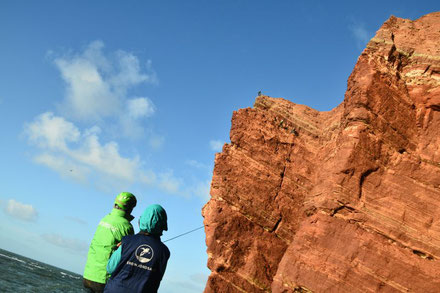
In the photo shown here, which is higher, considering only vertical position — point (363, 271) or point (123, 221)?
point (363, 271)

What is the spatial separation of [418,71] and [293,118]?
6.27 m

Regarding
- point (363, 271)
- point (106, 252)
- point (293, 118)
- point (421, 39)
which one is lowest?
point (106, 252)

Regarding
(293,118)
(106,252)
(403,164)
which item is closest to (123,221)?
(106,252)

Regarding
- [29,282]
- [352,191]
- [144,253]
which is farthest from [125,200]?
[29,282]

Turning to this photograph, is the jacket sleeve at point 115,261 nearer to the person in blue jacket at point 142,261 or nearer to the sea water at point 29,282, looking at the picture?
the person in blue jacket at point 142,261

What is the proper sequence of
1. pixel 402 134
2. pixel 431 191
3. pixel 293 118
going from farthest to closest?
pixel 293 118, pixel 402 134, pixel 431 191

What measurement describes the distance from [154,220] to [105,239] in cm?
119

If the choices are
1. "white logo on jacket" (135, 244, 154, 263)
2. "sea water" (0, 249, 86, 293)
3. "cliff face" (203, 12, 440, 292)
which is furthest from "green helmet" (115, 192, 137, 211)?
Answer: "sea water" (0, 249, 86, 293)

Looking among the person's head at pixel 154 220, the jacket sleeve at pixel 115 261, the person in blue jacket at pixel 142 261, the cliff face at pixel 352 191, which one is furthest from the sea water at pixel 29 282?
the person's head at pixel 154 220

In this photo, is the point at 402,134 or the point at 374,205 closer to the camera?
the point at 374,205

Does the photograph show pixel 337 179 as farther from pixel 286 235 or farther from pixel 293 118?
pixel 293 118

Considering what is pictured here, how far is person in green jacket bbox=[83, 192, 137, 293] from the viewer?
483cm

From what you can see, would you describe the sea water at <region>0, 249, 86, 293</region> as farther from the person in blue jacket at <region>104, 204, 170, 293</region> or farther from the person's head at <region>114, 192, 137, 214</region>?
the person in blue jacket at <region>104, 204, 170, 293</region>

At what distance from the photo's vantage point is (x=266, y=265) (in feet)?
48.6
